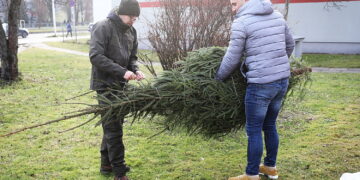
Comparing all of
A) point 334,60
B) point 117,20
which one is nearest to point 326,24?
point 334,60

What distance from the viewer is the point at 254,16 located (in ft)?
10.8

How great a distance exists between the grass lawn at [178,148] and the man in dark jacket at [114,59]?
0.31 meters

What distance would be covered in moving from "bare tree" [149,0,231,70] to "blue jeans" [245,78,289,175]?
9.86 ft

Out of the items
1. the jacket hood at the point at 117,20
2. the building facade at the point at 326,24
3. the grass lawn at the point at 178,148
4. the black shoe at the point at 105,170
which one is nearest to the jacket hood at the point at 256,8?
the jacket hood at the point at 117,20

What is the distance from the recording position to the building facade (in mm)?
16500

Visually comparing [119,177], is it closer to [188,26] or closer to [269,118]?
[269,118]

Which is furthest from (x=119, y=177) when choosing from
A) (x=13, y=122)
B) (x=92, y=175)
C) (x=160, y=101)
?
(x=13, y=122)

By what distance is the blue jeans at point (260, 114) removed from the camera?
11.2 ft

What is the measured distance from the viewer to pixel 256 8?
3277 millimetres

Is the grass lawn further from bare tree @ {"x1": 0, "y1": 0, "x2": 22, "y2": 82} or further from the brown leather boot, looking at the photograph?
bare tree @ {"x1": 0, "y1": 0, "x2": 22, "y2": 82}

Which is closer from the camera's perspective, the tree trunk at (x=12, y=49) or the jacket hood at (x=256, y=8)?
the jacket hood at (x=256, y=8)

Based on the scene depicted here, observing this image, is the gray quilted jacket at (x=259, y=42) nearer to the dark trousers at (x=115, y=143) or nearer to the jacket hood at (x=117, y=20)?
the jacket hood at (x=117, y=20)

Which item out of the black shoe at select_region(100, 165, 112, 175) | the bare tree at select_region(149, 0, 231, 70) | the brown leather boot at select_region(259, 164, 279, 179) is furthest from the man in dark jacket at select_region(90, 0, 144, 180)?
the bare tree at select_region(149, 0, 231, 70)

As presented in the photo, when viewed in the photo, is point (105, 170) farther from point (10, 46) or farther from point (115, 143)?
point (10, 46)
